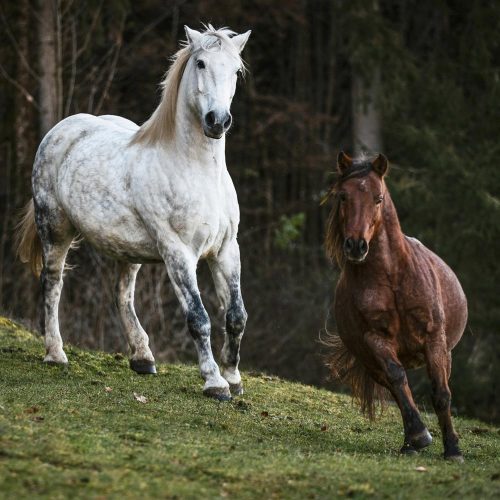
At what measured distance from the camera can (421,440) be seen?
7113 mm

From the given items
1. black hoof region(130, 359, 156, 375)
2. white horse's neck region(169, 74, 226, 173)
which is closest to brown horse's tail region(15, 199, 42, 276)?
black hoof region(130, 359, 156, 375)

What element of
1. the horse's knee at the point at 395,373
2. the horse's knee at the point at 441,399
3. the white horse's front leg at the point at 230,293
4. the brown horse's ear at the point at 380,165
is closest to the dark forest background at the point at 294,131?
the white horse's front leg at the point at 230,293

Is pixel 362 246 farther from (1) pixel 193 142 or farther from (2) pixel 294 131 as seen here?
(2) pixel 294 131

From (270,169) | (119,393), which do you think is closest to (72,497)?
(119,393)

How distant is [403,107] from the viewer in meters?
19.8

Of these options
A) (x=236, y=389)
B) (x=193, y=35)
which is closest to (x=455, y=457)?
(x=236, y=389)

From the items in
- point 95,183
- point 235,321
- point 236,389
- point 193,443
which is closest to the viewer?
point 193,443

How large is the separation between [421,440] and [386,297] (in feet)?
2.95

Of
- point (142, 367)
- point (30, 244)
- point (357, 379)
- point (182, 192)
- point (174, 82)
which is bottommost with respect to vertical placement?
point (142, 367)

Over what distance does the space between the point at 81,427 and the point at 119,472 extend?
1314mm

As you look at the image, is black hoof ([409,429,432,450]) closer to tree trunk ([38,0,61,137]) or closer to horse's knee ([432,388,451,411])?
horse's knee ([432,388,451,411])

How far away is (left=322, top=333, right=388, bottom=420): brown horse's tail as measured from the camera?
819 centimetres

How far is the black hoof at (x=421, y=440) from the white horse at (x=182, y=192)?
1.91 metres

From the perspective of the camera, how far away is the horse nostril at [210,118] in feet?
27.5
